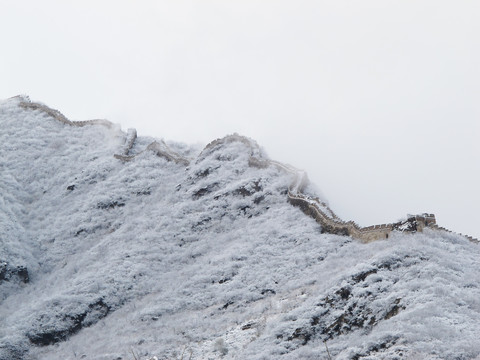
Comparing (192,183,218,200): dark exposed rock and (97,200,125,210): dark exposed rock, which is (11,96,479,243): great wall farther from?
(97,200,125,210): dark exposed rock

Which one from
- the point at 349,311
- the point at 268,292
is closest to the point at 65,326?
the point at 268,292

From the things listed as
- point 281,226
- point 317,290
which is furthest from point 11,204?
point 317,290

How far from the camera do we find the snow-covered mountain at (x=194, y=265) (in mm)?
29250

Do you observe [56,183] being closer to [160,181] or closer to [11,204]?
[11,204]

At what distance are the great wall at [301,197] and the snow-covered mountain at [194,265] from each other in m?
0.35

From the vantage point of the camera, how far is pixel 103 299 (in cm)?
4544

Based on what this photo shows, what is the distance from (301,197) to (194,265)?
10473 millimetres

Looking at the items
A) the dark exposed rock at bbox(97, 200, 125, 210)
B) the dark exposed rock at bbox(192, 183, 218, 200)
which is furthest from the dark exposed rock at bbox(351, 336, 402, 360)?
the dark exposed rock at bbox(97, 200, 125, 210)

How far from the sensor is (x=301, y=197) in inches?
1940

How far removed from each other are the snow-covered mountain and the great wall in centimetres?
35

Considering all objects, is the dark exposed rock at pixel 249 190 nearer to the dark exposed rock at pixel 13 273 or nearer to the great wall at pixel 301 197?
the great wall at pixel 301 197

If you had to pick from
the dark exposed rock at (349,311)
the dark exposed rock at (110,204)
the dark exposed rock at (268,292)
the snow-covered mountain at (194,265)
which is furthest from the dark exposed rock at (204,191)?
the dark exposed rock at (349,311)

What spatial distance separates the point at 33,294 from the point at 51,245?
7406 mm

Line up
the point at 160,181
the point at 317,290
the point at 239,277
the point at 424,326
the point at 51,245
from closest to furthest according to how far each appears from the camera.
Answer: the point at 424,326 < the point at 317,290 < the point at 239,277 < the point at 51,245 < the point at 160,181
